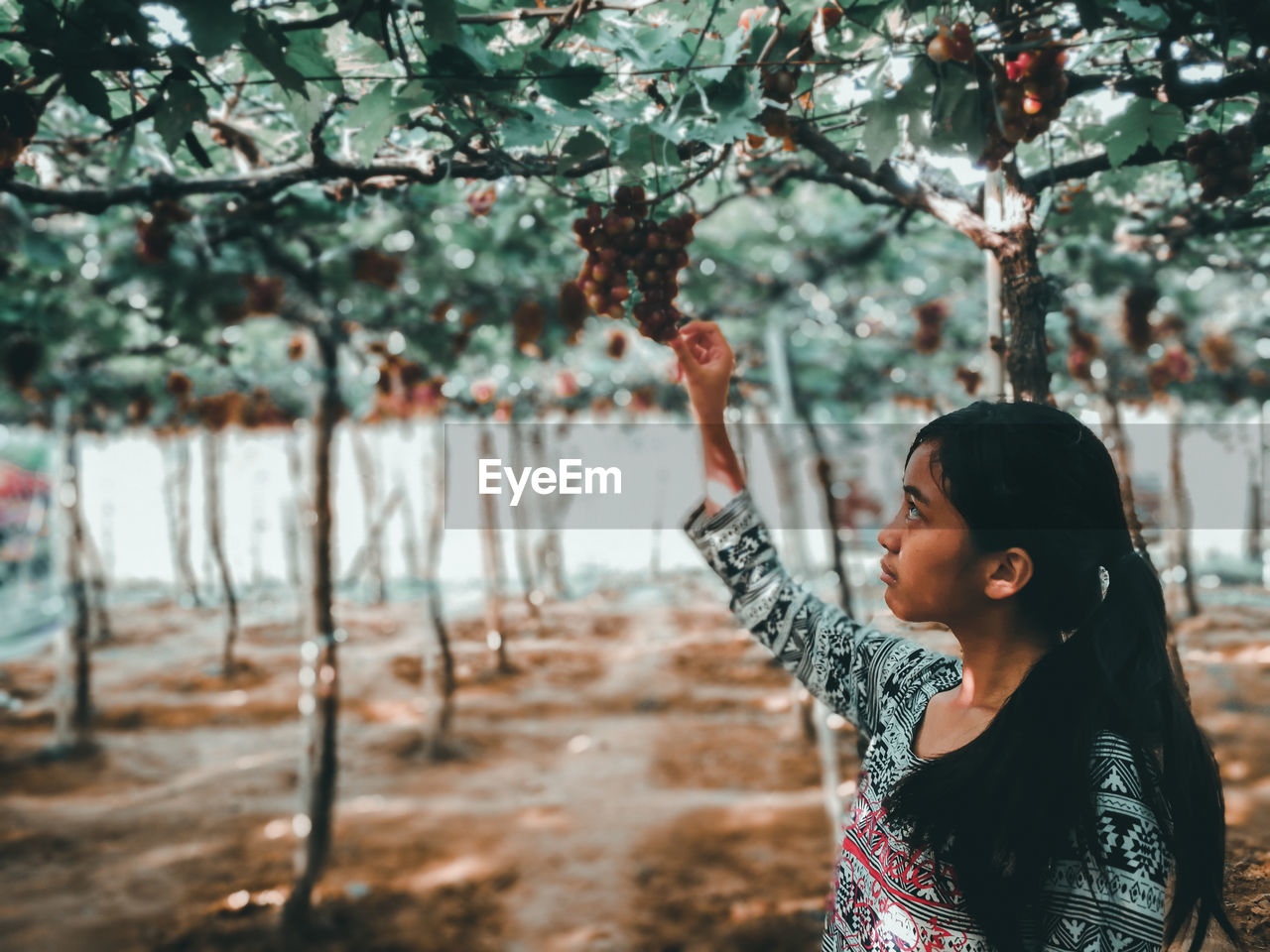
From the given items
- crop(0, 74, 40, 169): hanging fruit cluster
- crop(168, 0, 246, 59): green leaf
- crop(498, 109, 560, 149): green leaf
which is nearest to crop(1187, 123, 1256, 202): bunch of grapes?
crop(498, 109, 560, 149): green leaf

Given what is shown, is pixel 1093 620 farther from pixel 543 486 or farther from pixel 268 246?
pixel 268 246

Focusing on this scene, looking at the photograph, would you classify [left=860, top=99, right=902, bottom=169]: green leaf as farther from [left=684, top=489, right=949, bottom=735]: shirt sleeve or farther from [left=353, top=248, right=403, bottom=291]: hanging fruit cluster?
[left=353, top=248, right=403, bottom=291]: hanging fruit cluster

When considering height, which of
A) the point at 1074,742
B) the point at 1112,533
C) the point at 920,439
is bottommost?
the point at 1074,742

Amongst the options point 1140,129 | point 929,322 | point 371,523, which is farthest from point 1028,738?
point 371,523

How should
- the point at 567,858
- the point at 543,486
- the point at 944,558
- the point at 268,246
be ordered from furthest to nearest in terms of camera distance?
the point at 567,858
the point at 268,246
the point at 543,486
the point at 944,558

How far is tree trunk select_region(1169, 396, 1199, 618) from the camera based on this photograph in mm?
10523

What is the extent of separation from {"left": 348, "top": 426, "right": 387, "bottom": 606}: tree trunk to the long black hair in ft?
45.9

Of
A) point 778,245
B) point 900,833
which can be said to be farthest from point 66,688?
point 900,833

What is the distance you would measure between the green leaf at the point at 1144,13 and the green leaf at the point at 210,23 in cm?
138

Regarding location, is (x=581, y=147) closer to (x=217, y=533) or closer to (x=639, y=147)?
(x=639, y=147)

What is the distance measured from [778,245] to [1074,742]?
16.1 ft

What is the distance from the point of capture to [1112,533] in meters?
0.97

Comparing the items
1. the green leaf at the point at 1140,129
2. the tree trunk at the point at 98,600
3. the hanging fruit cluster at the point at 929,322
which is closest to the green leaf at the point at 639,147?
the green leaf at the point at 1140,129

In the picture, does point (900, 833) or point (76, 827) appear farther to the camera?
point (76, 827)
